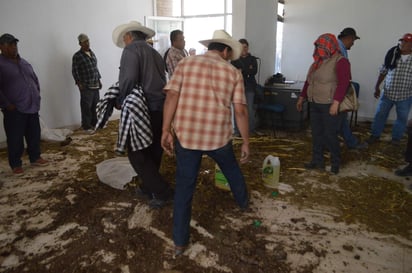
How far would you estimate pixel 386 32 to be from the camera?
586 centimetres

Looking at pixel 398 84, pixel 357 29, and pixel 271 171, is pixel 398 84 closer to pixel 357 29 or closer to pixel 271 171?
pixel 357 29

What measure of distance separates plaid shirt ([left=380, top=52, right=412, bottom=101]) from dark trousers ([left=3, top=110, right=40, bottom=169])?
5017 millimetres

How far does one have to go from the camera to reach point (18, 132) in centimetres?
354

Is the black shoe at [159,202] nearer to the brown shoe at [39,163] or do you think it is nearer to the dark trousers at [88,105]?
the brown shoe at [39,163]

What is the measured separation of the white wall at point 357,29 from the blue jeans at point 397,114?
164cm

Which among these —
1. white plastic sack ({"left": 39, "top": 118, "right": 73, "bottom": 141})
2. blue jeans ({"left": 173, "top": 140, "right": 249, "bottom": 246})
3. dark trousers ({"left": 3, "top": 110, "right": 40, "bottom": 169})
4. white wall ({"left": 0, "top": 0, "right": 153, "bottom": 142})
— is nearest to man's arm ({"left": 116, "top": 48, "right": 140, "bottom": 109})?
blue jeans ({"left": 173, "top": 140, "right": 249, "bottom": 246})

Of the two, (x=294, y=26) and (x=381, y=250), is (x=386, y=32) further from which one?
(x=381, y=250)

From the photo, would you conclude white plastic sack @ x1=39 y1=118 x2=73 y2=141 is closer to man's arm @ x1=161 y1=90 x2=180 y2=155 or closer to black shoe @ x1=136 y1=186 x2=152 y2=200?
black shoe @ x1=136 y1=186 x2=152 y2=200

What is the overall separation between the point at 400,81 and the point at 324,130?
190 centimetres

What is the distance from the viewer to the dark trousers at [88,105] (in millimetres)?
5449

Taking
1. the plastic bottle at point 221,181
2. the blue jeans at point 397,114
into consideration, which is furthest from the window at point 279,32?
the plastic bottle at point 221,181

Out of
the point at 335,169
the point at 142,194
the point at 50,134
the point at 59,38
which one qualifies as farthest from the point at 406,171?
the point at 59,38

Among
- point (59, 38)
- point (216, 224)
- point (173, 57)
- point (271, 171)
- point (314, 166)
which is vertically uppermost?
point (59, 38)

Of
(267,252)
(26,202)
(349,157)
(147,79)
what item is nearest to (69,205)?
(26,202)
